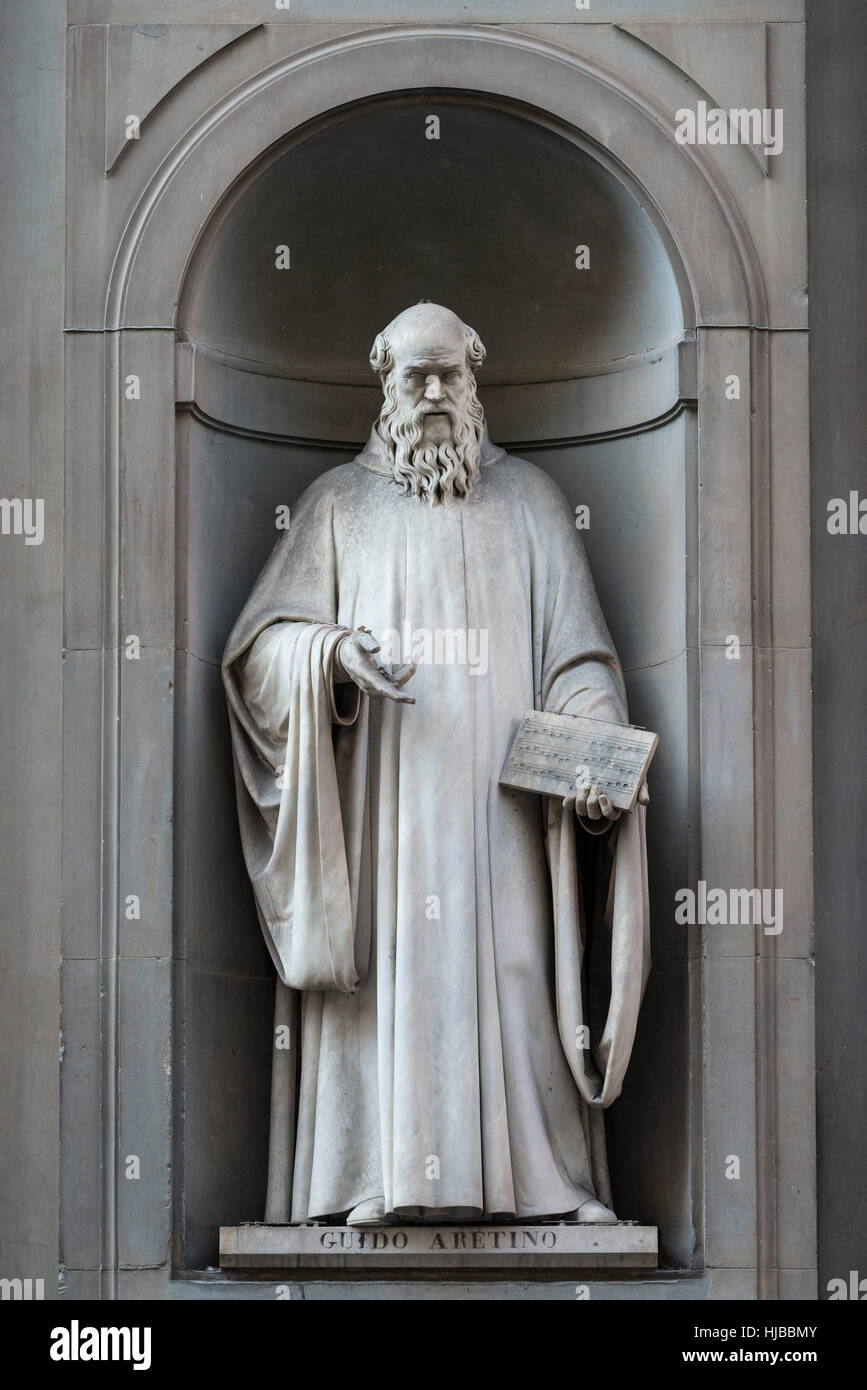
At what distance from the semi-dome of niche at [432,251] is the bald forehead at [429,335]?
625 mm

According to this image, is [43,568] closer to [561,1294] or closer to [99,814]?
[99,814]

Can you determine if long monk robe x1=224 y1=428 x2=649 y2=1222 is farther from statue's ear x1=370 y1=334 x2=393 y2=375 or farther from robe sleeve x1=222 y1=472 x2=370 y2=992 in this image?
statue's ear x1=370 y1=334 x2=393 y2=375

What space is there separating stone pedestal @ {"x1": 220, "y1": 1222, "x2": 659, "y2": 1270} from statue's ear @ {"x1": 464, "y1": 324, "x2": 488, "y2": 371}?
8.68 feet

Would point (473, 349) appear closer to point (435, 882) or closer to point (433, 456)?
point (433, 456)

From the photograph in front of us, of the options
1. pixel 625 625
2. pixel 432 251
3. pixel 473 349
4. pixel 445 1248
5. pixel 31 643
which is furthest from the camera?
pixel 432 251

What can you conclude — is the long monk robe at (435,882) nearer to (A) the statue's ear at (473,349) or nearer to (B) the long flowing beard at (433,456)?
(B) the long flowing beard at (433,456)

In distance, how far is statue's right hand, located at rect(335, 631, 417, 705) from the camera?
1053 cm

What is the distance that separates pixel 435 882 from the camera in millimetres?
10656

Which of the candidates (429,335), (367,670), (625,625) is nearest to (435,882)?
(367,670)

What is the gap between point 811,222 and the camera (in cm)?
1135

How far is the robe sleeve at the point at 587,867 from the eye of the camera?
10.6 meters

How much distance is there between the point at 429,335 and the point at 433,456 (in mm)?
365

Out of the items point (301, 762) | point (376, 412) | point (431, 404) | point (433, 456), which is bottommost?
point (301, 762)

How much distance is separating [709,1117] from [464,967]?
32.9 inches
